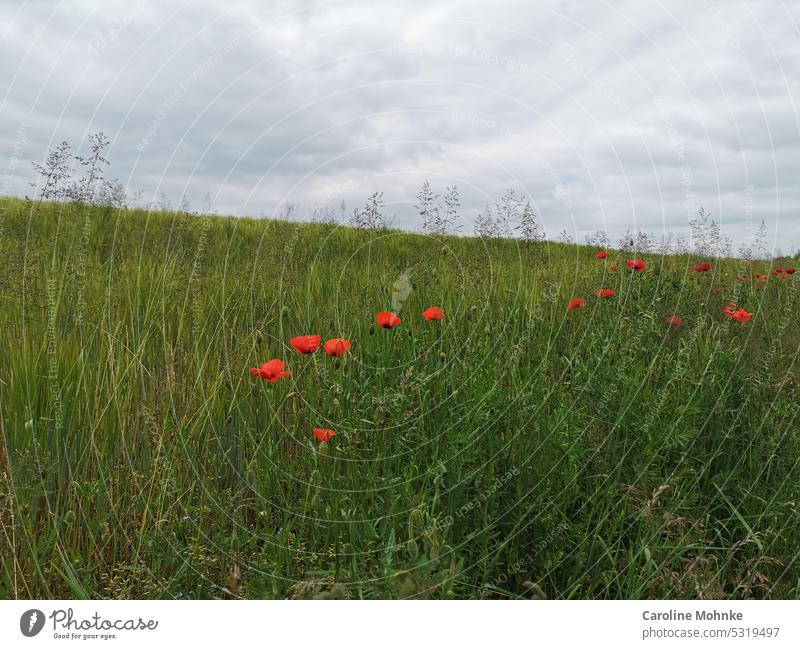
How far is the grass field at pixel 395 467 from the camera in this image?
5.81 feet

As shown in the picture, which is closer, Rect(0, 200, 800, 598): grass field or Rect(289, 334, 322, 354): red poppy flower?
Rect(0, 200, 800, 598): grass field

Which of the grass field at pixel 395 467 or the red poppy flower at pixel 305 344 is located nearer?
the grass field at pixel 395 467

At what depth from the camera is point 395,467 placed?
2.00 meters

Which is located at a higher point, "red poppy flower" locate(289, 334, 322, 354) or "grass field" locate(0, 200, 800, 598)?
"red poppy flower" locate(289, 334, 322, 354)

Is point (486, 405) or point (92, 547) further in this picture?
point (486, 405)

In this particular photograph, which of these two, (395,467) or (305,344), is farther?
(305,344)

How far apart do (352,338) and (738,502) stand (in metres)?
1.90

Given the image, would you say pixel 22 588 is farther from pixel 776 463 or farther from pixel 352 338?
pixel 776 463

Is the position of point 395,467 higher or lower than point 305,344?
lower

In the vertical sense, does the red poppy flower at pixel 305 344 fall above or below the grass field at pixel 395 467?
above

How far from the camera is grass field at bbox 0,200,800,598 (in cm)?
177

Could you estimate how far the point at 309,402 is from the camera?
2.47 metres

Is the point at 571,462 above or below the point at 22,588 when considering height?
above

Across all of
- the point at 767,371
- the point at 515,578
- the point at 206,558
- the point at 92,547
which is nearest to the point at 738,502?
the point at 767,371
